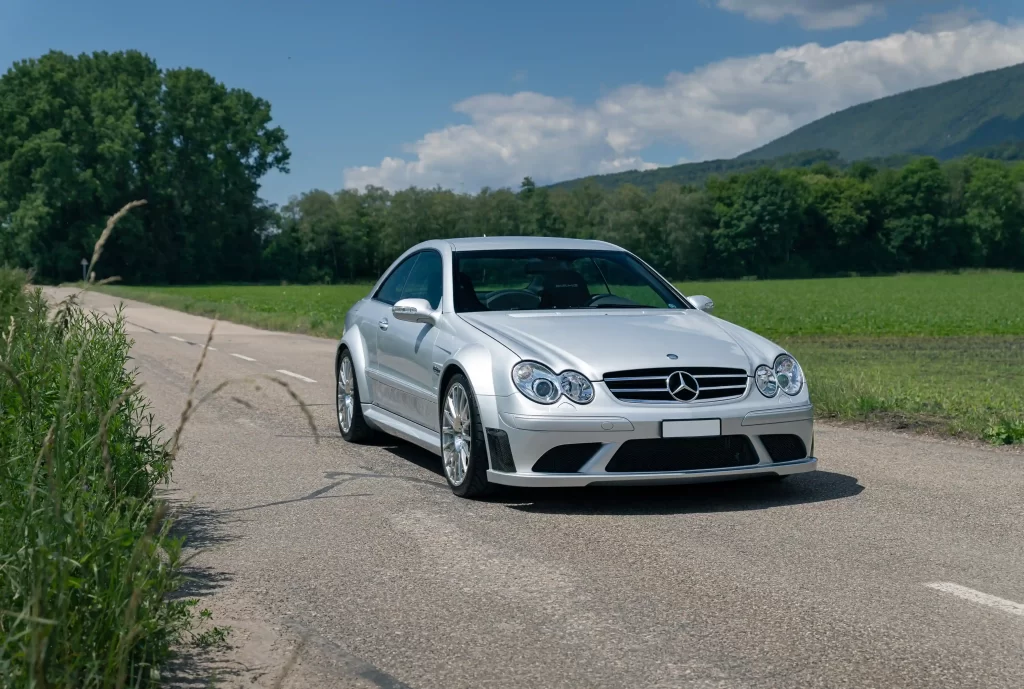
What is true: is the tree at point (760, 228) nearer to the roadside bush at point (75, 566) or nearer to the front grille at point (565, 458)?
the front grille at point (565, 458)

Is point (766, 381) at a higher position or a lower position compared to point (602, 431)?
higher

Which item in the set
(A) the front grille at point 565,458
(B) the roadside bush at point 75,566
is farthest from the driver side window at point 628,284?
(B) the roadside bush at point 75,566

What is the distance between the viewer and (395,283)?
9.81 meters

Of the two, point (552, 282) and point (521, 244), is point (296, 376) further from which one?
point (552, 282)

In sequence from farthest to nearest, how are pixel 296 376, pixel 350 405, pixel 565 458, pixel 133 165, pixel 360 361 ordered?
pixel 133 165 → pixel 296 376 → pixel 350 405 → pixel 360 361 → pixel 565 458

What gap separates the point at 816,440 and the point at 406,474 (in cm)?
348

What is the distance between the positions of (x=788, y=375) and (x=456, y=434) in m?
1.99

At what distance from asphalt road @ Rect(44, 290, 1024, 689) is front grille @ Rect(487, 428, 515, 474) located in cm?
27

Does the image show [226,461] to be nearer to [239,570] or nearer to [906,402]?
[239,570]

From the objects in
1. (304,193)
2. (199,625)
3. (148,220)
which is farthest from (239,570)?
(304,193)

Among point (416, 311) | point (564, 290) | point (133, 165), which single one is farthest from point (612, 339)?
point (133, 165)

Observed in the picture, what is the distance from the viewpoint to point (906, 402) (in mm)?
11500

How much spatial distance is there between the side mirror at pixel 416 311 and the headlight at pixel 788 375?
2.22m

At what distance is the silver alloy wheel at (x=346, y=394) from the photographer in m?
9.99
